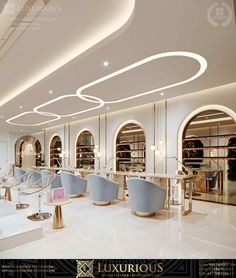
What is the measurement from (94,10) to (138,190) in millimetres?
3032

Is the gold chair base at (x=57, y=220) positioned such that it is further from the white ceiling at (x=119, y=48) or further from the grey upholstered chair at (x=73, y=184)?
the white ceiling at (x=119, y=48)

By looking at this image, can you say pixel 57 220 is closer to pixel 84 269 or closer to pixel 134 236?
pixel 134 236

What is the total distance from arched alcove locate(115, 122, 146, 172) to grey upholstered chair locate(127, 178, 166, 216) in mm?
3334

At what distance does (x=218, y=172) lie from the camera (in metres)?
7.31

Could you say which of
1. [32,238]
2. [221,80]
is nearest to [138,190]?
[32,238]

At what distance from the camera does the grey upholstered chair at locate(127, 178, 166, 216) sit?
390 centimetres

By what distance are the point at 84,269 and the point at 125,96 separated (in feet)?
14.4

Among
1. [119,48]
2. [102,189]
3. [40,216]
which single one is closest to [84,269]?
[40,216]

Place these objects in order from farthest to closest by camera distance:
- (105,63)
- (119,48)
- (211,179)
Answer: (211,179) < (105,63) < (119,48)

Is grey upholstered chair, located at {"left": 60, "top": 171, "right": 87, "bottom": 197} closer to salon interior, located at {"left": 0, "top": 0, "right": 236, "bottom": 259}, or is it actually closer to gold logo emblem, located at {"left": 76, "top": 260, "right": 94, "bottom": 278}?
salon interior, located at {"left": 0, "top": 0, "right": 236, "bottom": 259}

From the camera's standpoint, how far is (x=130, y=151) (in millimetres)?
8117

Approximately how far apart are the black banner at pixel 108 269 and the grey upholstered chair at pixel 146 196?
166 cm

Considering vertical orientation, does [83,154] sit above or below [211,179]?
above

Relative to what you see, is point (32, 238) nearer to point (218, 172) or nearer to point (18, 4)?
point (18, 4)
